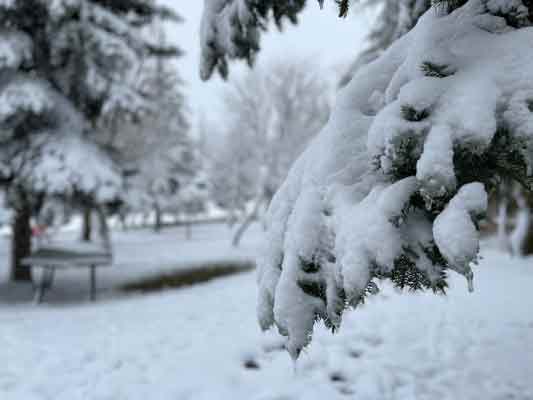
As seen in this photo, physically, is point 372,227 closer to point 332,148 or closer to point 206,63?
point 332,148

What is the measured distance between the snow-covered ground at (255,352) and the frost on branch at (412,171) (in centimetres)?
217

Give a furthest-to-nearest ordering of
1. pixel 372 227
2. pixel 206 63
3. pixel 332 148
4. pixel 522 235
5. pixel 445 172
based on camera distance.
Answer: pixel 522 235
pixel 206 63
pixel 332 148
pixel 372 227
pixel 445 172

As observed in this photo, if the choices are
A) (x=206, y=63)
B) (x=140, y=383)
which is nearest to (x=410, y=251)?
(x=206, y=63)

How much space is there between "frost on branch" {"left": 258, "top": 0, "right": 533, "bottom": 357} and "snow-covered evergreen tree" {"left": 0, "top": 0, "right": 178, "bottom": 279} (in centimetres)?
672

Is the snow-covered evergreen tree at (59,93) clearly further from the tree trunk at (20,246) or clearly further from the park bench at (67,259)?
the park bench at (67,259)

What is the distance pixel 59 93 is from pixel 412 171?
888cm

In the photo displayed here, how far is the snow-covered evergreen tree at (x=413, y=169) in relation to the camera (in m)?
1.38

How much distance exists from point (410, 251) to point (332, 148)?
2.06 ft

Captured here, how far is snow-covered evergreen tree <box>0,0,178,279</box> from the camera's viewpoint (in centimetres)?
773

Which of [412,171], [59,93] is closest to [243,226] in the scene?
[59,93]

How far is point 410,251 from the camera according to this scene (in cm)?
148

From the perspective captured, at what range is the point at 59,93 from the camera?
28.9 ft

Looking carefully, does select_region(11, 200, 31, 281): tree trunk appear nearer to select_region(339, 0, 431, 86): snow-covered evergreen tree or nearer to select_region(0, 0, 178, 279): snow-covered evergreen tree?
select_region(0, 0, 178, 279): snow-covered evergreen tree

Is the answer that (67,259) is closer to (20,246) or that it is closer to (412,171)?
(20,246)
